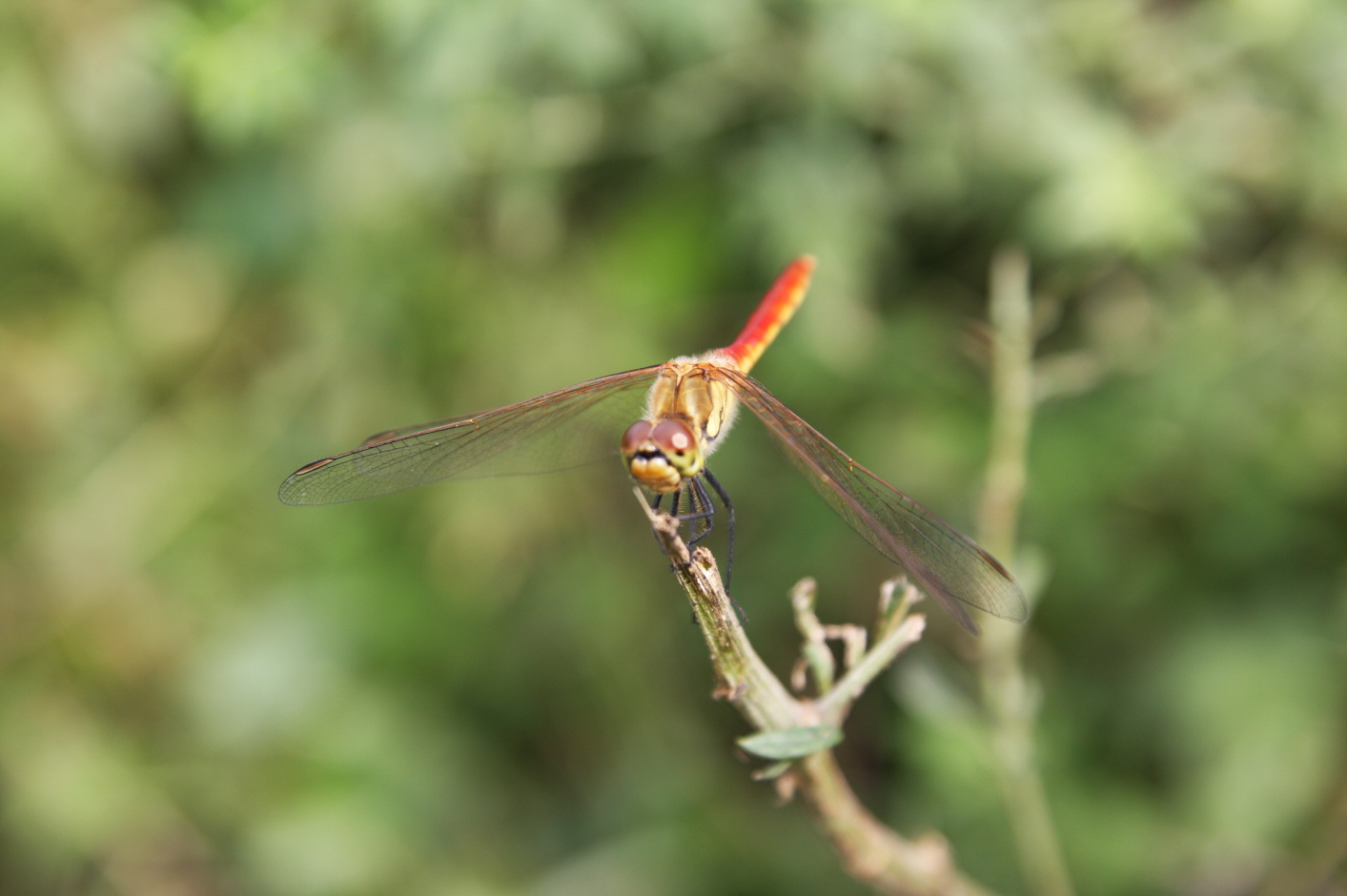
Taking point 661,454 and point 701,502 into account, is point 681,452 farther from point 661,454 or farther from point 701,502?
point 701,502

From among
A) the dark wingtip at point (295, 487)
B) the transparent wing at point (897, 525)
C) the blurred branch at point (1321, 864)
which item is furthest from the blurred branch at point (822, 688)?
the blurred branch at point (1321, 864)

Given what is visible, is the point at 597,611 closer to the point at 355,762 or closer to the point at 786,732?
the point at 355,762

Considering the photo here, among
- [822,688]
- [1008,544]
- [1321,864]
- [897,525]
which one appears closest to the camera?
[822,688]

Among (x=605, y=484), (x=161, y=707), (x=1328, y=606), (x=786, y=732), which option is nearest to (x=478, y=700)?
(x=605, y=484)

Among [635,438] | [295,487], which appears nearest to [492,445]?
[295,487]

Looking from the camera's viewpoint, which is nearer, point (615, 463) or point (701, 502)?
point (701, 502)

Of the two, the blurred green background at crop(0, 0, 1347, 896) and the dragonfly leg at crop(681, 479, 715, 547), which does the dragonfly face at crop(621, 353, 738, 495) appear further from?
the blurred green background at crop(0, 0, 1347, 896)

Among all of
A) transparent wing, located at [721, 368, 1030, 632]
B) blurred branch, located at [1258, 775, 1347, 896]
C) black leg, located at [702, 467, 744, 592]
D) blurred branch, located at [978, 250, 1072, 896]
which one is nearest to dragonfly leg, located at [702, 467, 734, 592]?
black leg, located at [702, 467, 744, 592]
